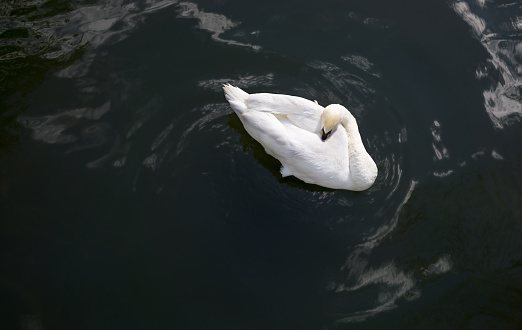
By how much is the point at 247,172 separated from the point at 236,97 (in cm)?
97

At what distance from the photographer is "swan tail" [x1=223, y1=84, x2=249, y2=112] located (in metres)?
6.57

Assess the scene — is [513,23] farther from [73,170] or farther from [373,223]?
[73,170]

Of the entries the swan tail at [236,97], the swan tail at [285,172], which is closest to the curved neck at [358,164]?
the swan tail at [285,172]

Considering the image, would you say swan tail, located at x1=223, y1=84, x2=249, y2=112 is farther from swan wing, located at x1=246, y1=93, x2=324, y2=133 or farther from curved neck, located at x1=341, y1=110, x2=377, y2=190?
curved neck, located at x1=341, y1=110, x2=377, y2=190

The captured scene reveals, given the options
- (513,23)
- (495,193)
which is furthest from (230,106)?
(513,23)

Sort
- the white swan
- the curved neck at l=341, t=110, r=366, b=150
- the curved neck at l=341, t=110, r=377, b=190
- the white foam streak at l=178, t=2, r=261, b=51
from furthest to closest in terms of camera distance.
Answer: the white foam streak at l=178, t=2, r=261, b=51 → the curved neck at l=341, t=110, r=366, b=150 → the curved neck at l=341, t=110, r=377, b=190 → the white swan

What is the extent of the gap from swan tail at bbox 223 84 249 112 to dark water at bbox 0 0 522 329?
540 millimetres

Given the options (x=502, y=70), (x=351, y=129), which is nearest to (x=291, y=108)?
(x=351, y=129)

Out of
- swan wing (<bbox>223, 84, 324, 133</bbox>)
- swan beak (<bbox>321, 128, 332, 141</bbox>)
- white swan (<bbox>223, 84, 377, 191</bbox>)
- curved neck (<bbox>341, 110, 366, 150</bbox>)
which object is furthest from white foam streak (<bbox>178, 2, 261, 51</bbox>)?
swan beak (<bbox>321, 128, 332, 141</bbox>)

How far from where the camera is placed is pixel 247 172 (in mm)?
6746

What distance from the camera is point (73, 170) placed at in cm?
657

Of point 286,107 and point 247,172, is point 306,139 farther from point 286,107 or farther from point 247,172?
point 247,172

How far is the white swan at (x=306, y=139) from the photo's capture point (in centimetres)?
628

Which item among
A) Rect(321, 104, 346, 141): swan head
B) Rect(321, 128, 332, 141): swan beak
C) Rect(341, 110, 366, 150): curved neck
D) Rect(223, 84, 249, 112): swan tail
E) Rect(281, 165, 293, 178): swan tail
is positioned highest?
Rect(223, 84, 249, 112): swan tail
